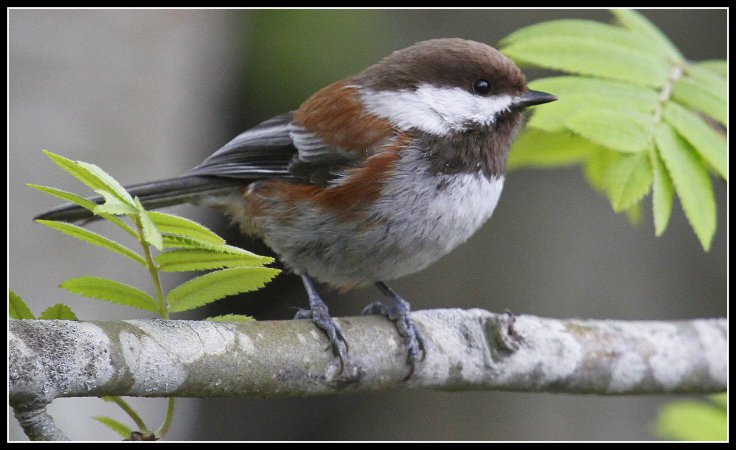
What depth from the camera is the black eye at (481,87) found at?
2.65 metres

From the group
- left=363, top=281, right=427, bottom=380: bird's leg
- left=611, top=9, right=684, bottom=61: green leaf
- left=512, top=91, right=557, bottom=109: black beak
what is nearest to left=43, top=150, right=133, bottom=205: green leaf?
left=363, top=281, right=427, bottom=380: bird's leg

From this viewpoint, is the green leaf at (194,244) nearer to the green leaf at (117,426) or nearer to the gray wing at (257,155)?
the green leaf at (117,426)

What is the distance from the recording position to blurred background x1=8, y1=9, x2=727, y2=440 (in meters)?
4.49

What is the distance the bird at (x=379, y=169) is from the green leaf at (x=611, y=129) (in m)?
0.33

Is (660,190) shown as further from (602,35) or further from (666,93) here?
(602,35)

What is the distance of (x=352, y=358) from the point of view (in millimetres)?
2055

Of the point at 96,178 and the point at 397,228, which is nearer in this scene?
the point at 96,178

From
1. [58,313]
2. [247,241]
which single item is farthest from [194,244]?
[247,241]

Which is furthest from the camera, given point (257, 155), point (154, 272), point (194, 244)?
point (257, 155)

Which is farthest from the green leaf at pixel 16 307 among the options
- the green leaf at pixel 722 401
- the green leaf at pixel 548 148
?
the green leaf at pixel 722 401

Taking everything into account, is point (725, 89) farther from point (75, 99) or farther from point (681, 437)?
point (75, 99)

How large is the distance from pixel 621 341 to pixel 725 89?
88 cm

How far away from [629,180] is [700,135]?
11.8 inches

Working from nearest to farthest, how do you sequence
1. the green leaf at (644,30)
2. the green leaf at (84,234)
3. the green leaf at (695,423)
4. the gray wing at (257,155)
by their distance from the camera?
the green leaf at (84,234) → the green leaf at (695,423) → the green leaf at (644,30) → the gray wing at (257,155)
